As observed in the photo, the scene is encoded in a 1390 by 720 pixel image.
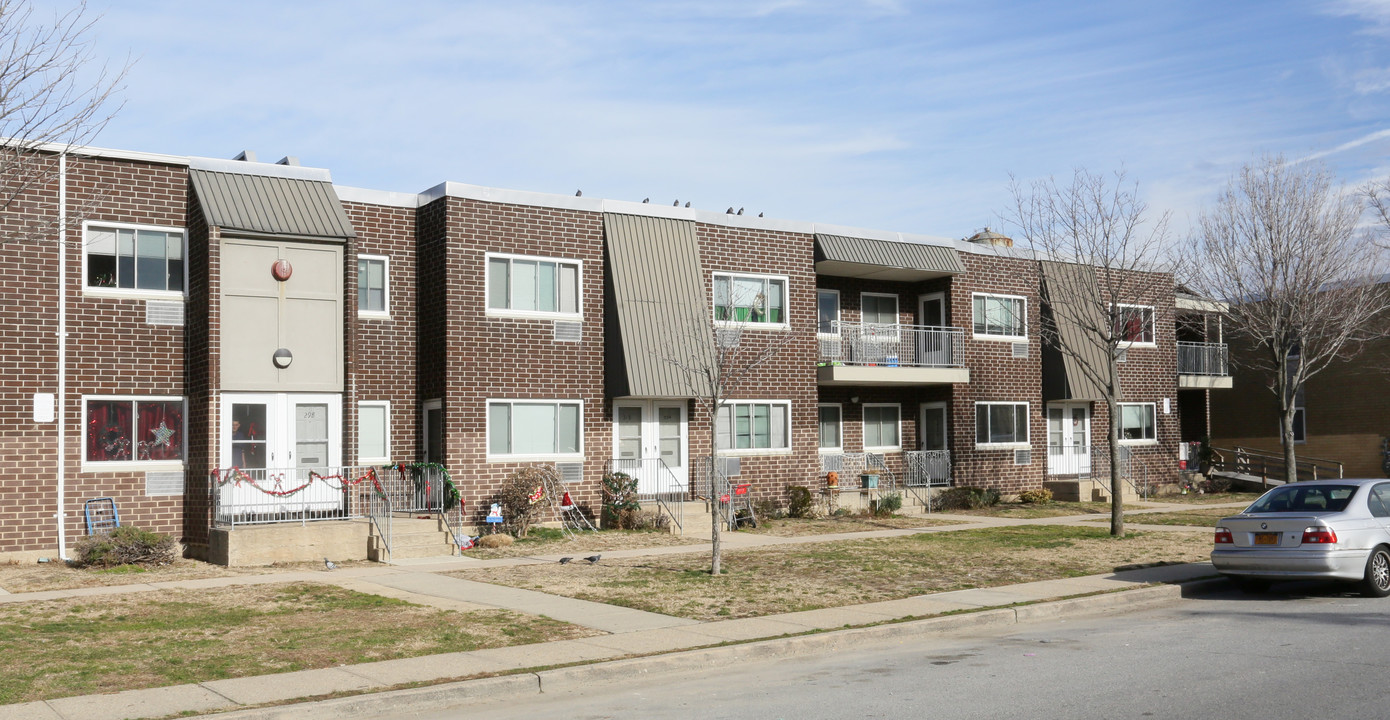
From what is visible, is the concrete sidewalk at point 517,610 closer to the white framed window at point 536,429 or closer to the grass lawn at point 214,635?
the grass lawn at point 214,635

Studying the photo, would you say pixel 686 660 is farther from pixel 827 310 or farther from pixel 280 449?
pixel 827 310

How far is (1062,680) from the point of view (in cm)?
940

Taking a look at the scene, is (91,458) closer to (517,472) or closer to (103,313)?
(103,313)

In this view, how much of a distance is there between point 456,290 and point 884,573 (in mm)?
10126

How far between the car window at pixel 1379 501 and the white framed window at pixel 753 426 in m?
13.7

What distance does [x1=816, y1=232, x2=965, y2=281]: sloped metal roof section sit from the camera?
2730 cm

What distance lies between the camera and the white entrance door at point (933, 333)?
29.5m

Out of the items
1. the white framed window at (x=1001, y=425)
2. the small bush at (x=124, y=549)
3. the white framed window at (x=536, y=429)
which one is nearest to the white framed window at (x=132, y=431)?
the small bush at (x=124, y=549)

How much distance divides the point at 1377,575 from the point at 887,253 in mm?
15503

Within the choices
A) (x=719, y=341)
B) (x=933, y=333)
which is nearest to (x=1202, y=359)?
(x=933, y=333)

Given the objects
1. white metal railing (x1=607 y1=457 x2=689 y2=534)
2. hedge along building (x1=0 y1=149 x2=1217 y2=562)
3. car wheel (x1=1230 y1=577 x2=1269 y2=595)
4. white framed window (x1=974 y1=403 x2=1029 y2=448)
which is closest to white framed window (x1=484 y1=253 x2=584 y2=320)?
hedge along building (x1=0 y1=149 x2=1217 y2=562)

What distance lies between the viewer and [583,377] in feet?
78.0

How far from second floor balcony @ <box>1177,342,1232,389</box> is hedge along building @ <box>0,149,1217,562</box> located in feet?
24.4

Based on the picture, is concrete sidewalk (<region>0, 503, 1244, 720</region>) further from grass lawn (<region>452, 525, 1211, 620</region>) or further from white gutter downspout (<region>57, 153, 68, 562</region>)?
white gutter downspout (<region>57, 153, 68, 562</region>)
